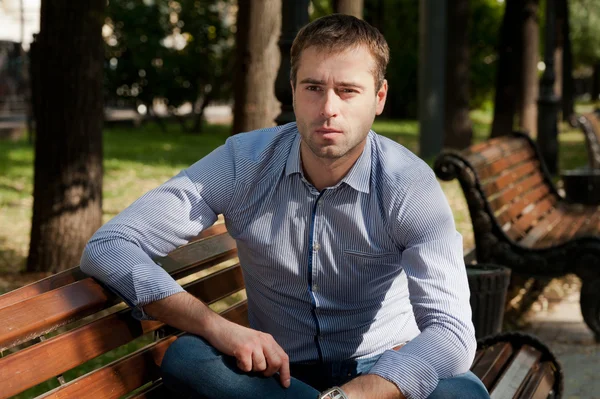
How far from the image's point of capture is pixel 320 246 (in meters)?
2.88

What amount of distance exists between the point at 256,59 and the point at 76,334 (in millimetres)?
8488

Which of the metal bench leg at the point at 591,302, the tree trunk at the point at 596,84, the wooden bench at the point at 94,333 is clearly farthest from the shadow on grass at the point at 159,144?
the tree trunk at the point at 596,84

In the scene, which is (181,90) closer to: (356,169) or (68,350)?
(356,169)

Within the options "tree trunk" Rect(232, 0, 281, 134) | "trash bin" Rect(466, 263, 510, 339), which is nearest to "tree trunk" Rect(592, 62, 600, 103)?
"tree trunk" Rect(232, 0, 281, 134)

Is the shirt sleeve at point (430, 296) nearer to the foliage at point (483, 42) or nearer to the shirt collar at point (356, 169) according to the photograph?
the shirt collar at point (356, 169)

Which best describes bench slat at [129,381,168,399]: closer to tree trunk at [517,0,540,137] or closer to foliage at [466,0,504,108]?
tree trunk at [517,0,540,137]

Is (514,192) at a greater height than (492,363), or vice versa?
(514,192)

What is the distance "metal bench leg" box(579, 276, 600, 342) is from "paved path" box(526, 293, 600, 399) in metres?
0.20

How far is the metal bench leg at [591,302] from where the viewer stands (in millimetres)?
5855

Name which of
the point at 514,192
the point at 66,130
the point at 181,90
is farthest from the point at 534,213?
the point at 181,90

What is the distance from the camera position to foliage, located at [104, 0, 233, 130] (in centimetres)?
2416

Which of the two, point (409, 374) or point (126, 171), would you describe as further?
point (126, 171)

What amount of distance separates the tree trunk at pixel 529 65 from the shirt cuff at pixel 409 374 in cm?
1629

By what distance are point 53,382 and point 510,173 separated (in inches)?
131
